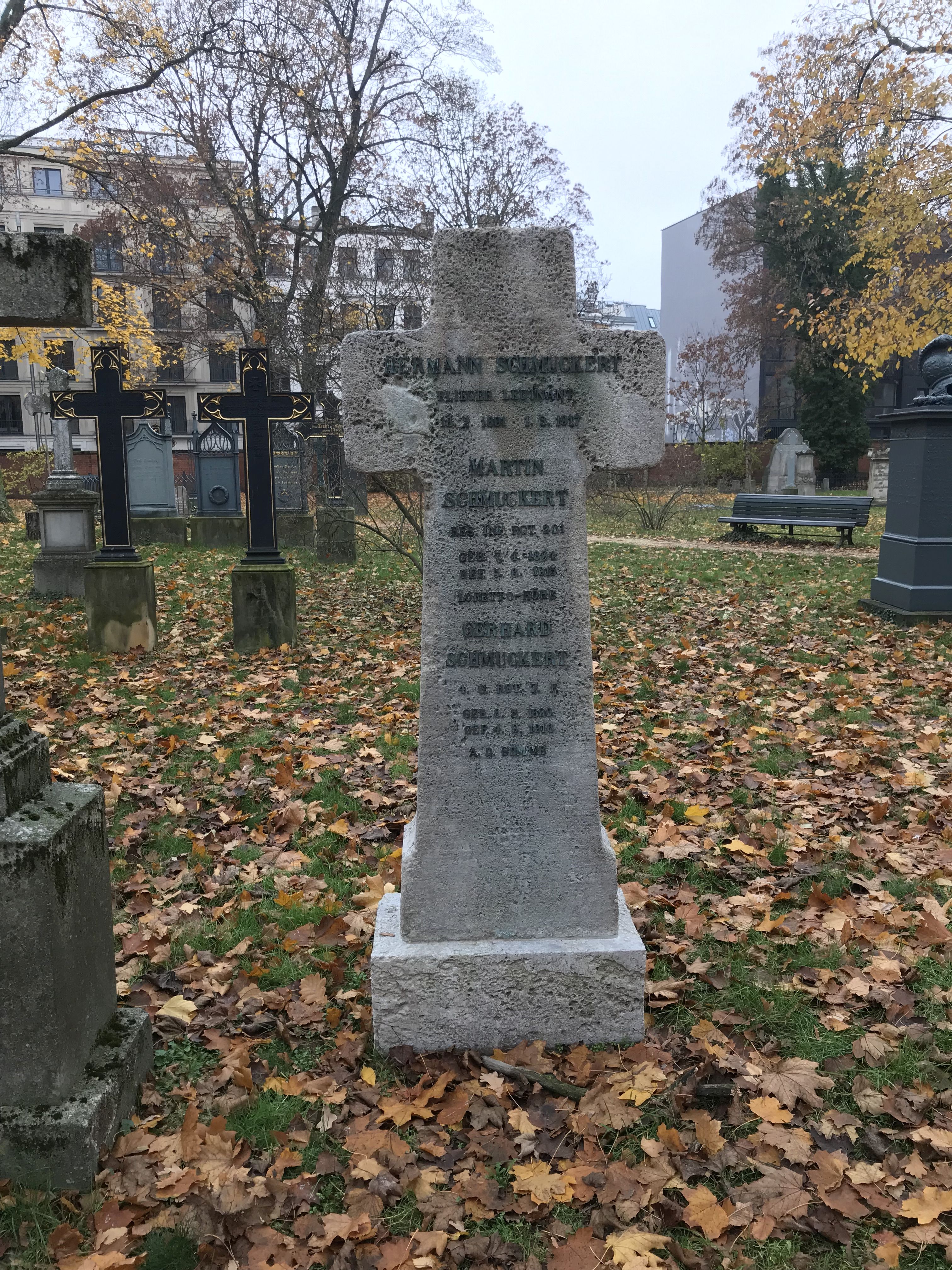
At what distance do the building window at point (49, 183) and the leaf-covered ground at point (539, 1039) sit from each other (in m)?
55.5

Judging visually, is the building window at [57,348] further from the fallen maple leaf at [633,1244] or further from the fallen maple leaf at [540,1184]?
the fallen maple leaf at [633,1244]

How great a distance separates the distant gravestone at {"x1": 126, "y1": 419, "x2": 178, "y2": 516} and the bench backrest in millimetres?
11110

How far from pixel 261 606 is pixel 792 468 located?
2622cm

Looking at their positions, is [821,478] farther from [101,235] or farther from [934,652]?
[934,652]

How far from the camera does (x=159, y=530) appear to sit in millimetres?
17109

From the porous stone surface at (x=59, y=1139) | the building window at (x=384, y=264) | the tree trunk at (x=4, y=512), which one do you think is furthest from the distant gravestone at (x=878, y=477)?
the porous stone surface at (x=59, y=1139)

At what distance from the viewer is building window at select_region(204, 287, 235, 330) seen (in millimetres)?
23875

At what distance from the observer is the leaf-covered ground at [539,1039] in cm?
229

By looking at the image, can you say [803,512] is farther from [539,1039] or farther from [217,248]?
[539,1039]

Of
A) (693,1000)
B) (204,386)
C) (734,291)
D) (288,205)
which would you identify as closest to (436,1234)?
(693,1000)

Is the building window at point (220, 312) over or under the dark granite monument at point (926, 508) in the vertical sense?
over

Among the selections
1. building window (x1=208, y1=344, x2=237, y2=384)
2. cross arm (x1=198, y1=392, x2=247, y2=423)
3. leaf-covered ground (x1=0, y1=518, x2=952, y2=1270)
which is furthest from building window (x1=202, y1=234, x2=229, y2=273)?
building window (x1=208, y1=344, x2=237, y2=384)

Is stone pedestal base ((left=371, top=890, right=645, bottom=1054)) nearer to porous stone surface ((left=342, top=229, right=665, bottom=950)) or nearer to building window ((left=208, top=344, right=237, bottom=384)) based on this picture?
porous stone surface ((left=342, top=229, right=665, bottom=950))

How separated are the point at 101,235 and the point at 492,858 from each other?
3074 cm
